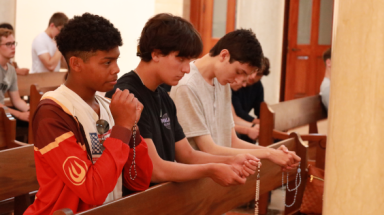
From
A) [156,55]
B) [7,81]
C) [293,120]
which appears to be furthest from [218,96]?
[7,81]

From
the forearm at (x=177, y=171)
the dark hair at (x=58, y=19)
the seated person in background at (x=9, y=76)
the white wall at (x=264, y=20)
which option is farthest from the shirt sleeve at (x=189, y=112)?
the white wall at (x=264, y=20)

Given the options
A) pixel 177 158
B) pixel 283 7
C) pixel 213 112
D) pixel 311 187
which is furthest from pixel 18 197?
pixel 283 7

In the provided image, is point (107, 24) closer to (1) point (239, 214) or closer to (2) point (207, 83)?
(2) point (207, 83)

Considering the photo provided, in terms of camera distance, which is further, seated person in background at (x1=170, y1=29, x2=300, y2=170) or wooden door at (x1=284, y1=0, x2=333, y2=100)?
wooden door at (x1=284, y1=0, x2=333, y2=100)

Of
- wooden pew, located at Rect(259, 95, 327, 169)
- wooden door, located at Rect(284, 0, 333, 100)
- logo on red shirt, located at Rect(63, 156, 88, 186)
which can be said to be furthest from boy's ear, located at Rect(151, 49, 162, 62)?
wooden door, located at Rect(284, 0, 333, 100)

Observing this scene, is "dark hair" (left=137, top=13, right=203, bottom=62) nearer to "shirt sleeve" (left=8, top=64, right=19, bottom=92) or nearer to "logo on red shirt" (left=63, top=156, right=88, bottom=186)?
"logo on red shirt" (left=63, top=156, right=88, bottom=186)

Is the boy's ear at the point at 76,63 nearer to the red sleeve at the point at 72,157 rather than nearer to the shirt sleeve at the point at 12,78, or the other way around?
the red sleeve at the point at 72,157

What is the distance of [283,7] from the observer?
891 centimetres

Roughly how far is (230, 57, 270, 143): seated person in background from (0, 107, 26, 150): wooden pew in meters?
2.06

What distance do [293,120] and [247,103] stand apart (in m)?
0.53

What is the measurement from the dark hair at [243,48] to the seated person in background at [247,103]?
1.89 m

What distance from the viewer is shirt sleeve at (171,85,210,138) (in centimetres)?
245

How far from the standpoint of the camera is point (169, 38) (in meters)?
2.03

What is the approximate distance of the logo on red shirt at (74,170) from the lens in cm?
147
